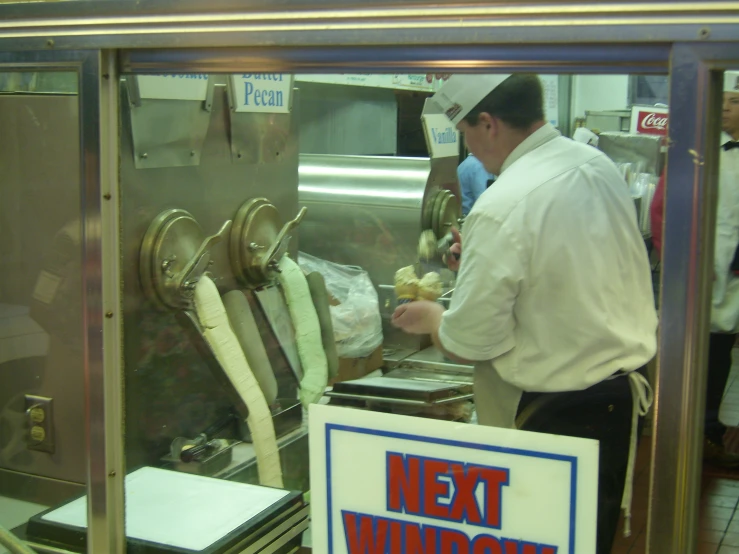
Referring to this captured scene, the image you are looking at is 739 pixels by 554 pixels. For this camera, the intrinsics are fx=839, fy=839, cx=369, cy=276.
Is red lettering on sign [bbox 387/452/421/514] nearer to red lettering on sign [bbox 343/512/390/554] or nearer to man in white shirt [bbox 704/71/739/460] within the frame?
red lettering on sign [bbox 343/512/390/554]

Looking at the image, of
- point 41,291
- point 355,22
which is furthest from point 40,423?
point 355,22

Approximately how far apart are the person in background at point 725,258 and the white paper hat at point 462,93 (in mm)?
432

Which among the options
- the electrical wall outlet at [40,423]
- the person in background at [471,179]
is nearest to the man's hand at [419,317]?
the person in background at [471,179]

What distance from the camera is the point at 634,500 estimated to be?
1.45 m

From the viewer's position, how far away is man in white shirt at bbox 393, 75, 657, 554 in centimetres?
149

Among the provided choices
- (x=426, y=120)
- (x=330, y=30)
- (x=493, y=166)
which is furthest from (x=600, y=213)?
(x=426, y=120)

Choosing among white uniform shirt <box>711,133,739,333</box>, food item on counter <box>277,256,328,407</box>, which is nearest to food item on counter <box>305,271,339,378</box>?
food item on counter <box>277,256,328,407</box>

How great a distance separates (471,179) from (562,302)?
0.56 metres

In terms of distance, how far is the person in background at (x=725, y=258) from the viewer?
1.09 meters

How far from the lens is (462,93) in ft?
5.46

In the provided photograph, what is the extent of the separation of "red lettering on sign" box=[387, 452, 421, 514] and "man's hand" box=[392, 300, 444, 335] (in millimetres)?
484

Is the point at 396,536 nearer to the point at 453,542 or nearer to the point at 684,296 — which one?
the point at 453,542

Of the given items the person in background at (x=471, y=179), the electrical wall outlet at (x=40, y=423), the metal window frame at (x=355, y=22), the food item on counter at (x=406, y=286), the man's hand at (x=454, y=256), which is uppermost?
the metal window frame at (x=355, y=22)

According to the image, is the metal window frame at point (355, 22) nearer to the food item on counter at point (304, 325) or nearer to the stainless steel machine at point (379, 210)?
the stainless steel machine at point (379, 210)
